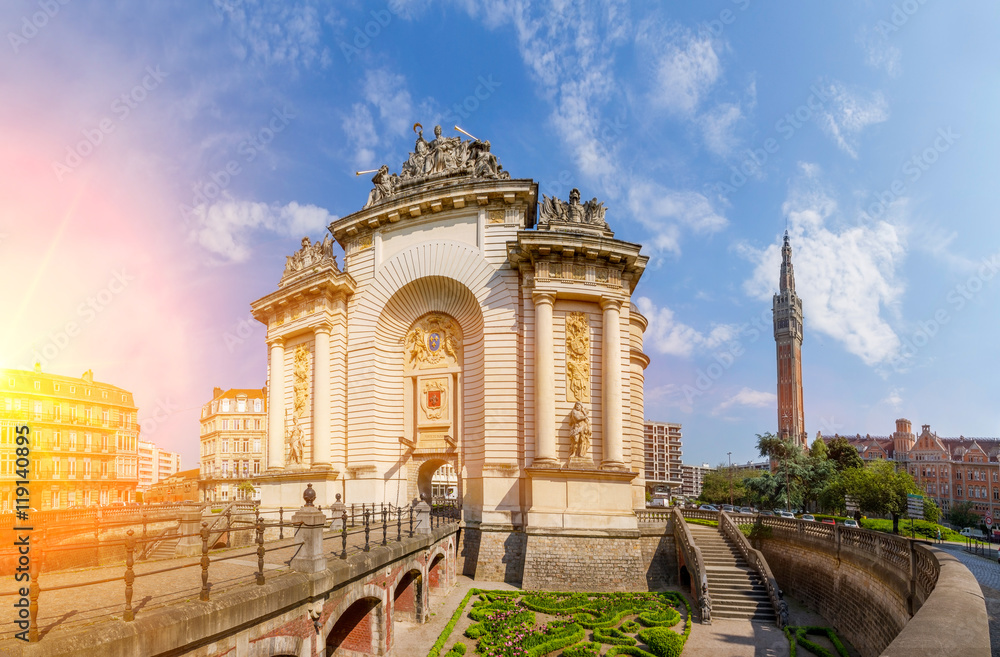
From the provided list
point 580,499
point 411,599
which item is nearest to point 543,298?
point 580,499

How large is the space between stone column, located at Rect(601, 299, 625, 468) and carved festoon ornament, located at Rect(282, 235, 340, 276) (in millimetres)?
15059

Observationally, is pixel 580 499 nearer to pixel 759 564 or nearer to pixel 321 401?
pixel 759 564

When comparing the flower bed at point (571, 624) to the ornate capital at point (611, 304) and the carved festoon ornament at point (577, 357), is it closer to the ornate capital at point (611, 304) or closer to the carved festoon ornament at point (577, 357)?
the carved festoon ornament at point (577, 357)

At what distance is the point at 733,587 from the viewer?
23078 mm

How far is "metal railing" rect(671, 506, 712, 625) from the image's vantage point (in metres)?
21.1

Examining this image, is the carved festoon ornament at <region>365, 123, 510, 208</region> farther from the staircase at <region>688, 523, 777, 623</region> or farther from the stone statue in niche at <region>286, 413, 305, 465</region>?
the staircase at <region>688, 523, 777, 623</region>

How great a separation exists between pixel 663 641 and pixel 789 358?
12557 cm

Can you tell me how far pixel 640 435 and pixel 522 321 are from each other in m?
8.79

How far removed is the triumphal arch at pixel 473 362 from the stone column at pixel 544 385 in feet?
0.21

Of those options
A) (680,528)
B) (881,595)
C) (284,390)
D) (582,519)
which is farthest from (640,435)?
(284,390)

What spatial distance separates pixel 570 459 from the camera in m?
25.6

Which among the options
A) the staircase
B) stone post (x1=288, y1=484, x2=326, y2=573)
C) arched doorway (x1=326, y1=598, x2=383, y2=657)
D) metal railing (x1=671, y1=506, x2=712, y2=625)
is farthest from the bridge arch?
the staircase

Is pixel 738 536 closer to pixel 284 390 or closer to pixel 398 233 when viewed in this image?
pixel 398 233

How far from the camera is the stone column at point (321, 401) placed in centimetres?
3028
